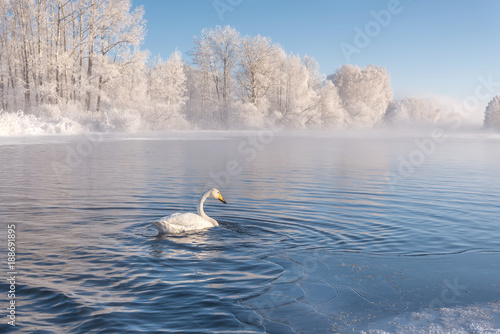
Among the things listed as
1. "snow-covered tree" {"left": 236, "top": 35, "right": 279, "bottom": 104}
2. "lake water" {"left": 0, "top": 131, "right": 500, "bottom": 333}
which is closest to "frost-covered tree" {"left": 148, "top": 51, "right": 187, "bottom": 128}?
"snow-covered tree" {"left": 236, "top": 35, "right": 279, "bottom": 104}

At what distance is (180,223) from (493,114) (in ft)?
309

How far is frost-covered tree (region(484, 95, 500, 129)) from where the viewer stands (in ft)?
290

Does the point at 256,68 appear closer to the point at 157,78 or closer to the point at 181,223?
the point at 157,78

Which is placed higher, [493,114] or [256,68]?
[256,68]

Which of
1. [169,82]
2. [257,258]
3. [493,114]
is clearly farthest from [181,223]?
[493,114]

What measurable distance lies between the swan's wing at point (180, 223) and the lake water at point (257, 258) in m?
0.25

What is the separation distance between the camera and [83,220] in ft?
33.4

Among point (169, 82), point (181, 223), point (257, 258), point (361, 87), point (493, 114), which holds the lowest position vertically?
point (257, 258)

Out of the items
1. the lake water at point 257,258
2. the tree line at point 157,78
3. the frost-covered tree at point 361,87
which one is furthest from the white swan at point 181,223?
the frost-covered tree at point 361,87

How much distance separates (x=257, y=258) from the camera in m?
7.54

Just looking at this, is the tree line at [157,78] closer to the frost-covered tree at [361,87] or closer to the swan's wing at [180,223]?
the frost-covered tree at [361,87]

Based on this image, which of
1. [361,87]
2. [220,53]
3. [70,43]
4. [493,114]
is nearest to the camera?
[70,43]

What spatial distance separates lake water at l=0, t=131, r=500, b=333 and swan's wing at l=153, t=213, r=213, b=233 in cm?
25

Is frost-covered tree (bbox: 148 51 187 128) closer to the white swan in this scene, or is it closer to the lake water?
the lake water
